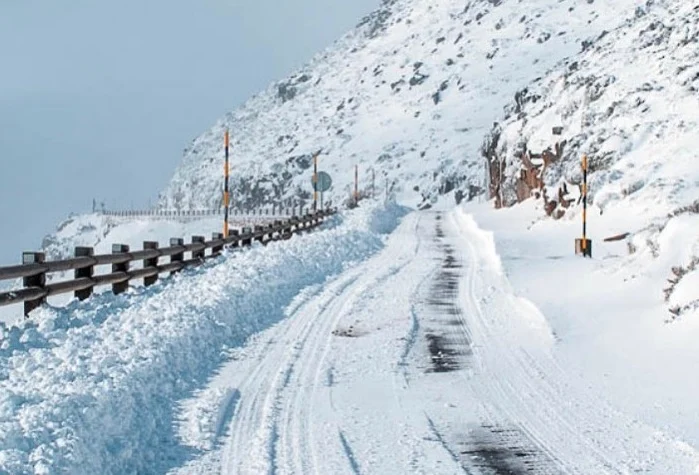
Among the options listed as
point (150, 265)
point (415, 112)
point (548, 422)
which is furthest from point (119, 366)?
point (415, 112)

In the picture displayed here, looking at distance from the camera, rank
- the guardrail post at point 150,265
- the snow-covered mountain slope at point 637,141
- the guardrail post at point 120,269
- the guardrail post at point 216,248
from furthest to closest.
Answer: the guardrail post at point 216,248, the guardrail post at point 150,265, the guardrail post at point 120,269, the snow-covered mountain slope at point 637,141

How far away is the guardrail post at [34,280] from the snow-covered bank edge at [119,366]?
0.21 metres

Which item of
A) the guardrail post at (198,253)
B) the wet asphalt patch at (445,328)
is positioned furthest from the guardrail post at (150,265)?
the wet asphalt patch at (445,328)

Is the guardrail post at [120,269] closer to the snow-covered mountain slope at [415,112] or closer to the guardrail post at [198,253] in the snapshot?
the guardrail post at [198,253]

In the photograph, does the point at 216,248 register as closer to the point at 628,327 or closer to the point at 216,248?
the point at 216,248

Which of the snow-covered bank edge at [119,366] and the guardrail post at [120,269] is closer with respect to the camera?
the snow-covered bank edge at [119,366]

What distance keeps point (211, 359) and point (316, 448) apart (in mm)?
3675

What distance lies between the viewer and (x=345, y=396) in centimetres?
838

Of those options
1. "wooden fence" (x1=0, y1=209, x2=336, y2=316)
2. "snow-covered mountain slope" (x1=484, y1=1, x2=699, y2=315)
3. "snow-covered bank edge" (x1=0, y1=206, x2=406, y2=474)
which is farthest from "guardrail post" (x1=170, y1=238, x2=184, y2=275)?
"snow-covered mountain slope" (x1=484, y1=1, x2=699, y2=315)

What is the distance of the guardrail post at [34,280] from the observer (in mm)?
10875

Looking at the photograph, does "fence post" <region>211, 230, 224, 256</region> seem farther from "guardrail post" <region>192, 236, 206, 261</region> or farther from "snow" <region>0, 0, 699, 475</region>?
"snow" <region>0, 0, 699, 475</region>

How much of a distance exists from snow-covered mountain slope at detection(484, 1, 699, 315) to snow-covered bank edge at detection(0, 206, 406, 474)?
19.8 ft

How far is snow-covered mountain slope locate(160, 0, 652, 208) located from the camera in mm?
124500

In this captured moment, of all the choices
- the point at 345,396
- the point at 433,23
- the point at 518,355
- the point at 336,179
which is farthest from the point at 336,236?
the point at 433,23
